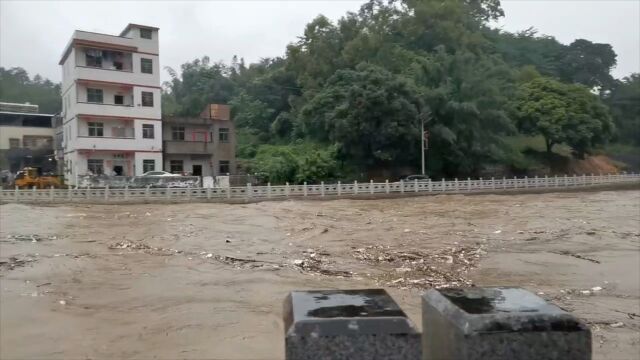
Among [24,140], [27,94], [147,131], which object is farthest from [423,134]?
[27,94]

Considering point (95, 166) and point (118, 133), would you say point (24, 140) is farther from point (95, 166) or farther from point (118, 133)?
point (118, 133)

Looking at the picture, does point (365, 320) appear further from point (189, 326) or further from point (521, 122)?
point (521, 122)

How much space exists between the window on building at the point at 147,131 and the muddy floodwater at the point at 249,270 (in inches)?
571

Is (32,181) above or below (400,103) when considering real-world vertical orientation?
below

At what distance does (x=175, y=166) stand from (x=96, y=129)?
19.3ft

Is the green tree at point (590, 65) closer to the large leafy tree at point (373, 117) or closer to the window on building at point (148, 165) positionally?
the large leafy tree at point (373, 117)

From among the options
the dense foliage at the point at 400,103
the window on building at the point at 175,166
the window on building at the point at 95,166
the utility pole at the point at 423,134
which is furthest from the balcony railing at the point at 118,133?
the utility pole at the point at 423,134

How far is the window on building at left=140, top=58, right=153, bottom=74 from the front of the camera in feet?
115

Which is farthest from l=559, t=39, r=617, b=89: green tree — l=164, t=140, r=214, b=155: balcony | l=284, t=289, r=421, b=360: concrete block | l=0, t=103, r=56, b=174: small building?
l=284, t=289, r=421, b=360: concrete block

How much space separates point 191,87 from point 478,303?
2359 inches

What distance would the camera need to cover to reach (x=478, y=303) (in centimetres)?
212

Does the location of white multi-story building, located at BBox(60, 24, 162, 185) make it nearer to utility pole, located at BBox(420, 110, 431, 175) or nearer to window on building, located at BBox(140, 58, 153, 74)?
window on building, located at BBox(140, 58, 153, 74)

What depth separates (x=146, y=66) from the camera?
3534 cm

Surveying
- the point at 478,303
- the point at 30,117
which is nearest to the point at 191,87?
the point at 30,117
